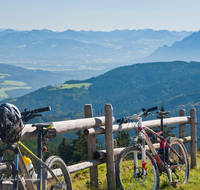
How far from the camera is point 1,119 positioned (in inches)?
111

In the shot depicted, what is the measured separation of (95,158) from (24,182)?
223 centimetres

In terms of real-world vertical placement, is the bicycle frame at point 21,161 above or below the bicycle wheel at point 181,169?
above

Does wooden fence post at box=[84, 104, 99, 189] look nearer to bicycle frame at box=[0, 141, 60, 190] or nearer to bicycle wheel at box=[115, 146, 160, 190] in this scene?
bicycle wheel at box=[115, 146, 160, 190]

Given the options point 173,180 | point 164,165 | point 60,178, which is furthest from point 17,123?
point 173,180

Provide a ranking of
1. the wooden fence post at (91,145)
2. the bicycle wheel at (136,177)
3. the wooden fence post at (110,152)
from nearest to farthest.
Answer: the bicycle wheel at (136,177)
the wooden fence post at (110,152)
the wooden fence post at (91,145)

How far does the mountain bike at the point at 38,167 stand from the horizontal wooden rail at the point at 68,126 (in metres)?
0.30

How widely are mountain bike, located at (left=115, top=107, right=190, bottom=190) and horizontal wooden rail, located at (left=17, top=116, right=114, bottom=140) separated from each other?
1.69 feet

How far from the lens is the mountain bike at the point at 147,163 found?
516 centimetres

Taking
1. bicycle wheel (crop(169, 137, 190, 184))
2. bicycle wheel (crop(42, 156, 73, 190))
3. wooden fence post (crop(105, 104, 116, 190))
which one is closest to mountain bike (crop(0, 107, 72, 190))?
bicycle wheel (crop(42, 156, 73, 190))

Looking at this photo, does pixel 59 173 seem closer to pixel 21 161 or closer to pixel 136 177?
pixel 21 161

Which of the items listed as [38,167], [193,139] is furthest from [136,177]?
[193,139]

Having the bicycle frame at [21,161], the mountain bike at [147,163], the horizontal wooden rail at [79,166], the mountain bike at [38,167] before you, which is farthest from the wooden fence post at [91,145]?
the bicycle frame at [21,161]

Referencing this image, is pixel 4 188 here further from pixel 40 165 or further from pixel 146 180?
pixel 146 180

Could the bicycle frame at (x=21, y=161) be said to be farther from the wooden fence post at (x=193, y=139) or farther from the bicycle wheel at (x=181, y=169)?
the wooden fence post at (x=193, y=139)
